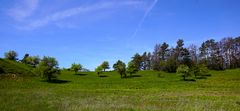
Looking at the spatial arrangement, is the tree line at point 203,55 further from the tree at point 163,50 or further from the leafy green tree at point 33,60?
the leafy green tree at point 33,60

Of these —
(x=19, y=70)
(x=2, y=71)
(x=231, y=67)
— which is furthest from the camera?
(x=231, y=67)

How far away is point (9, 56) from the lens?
15425cm

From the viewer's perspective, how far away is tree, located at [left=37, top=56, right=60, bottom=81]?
4028 inches

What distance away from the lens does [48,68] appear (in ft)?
338

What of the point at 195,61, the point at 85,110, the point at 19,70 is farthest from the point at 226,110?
the point at 195,61

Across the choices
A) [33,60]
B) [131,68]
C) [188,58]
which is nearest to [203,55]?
[188,58]

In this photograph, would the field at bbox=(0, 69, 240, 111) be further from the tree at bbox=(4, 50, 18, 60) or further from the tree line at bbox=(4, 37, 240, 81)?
the tree at bbox=(4, 50, 18, 60)

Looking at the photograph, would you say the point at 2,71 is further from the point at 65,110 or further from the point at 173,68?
the point at 65,110

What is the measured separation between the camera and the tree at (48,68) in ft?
336

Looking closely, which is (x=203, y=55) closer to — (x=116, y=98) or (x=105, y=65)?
(x=105, y=65)

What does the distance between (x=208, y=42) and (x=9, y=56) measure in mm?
102779

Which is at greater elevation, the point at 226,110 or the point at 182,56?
the point at 182,56

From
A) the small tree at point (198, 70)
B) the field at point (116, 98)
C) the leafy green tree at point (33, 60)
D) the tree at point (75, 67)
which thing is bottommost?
the field at point (116, 98)

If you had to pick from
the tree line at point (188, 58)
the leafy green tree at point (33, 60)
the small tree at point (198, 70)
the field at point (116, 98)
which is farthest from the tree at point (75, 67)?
the small tree at point (198, 70)
